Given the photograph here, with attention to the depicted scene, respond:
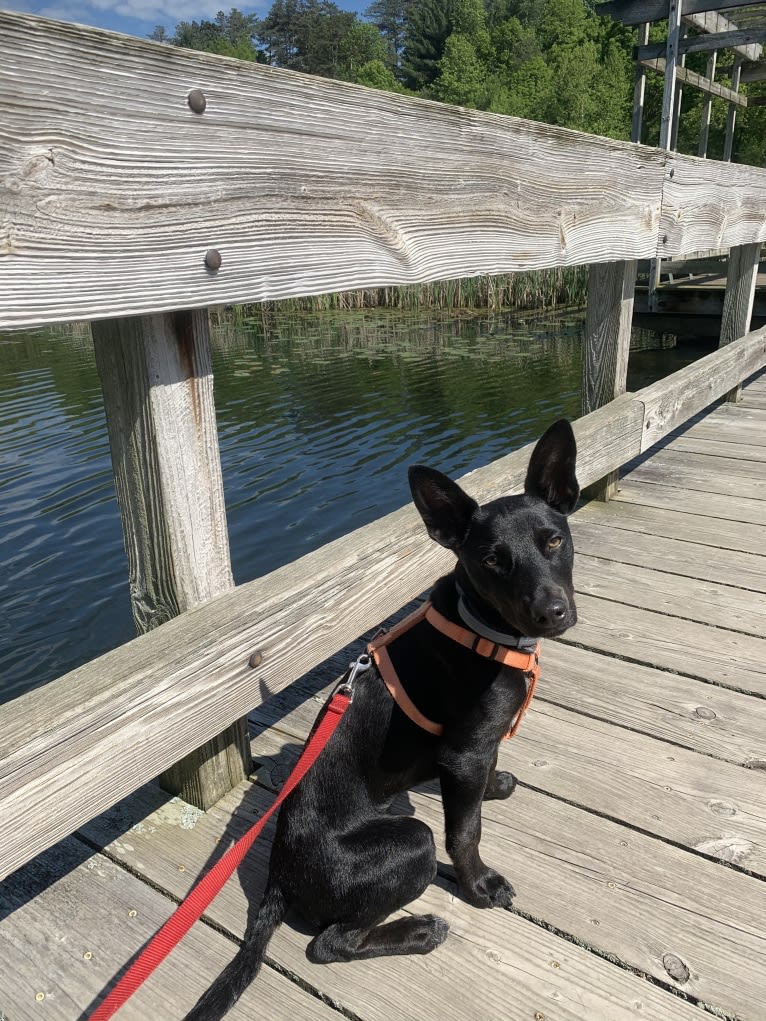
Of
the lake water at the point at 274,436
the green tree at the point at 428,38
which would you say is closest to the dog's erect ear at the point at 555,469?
the lake water at the point at 274,436

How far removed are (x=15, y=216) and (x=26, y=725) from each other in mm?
1016

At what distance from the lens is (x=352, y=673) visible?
6.34 ft

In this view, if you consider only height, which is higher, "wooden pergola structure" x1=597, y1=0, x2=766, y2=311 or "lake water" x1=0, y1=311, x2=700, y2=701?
"wooden pergola structure" x1=597, y1=0, x2=766, y2=311

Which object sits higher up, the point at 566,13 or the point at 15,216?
the point at 566,13

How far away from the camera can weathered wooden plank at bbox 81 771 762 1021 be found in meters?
1.66

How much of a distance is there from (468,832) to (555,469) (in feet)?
3.37

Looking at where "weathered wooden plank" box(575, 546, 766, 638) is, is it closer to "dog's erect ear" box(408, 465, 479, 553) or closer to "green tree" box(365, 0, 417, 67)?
"dog's erect ear" box(408, 465, 479, 553)

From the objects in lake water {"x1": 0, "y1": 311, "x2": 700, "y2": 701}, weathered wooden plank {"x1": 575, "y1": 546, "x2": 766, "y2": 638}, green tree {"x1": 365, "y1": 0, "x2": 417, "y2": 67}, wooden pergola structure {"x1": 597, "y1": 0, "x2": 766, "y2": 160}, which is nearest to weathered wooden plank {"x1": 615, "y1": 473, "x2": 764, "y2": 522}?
weathered wooden plank {"x1": 575, "y1": 546, "x2": 766, "y2": 638}

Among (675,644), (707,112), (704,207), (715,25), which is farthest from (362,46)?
(675,644)

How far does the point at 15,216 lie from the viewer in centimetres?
125

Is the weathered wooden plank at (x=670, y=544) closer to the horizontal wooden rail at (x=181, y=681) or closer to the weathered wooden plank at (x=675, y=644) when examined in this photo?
the weathered wooden plank at (x=675, y=644)

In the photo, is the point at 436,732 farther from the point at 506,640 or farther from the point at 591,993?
the point at 591,993

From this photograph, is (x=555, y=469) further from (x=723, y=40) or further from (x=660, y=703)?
(x=723, y=40)

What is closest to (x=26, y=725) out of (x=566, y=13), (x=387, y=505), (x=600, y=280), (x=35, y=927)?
(x=35, y=927)
